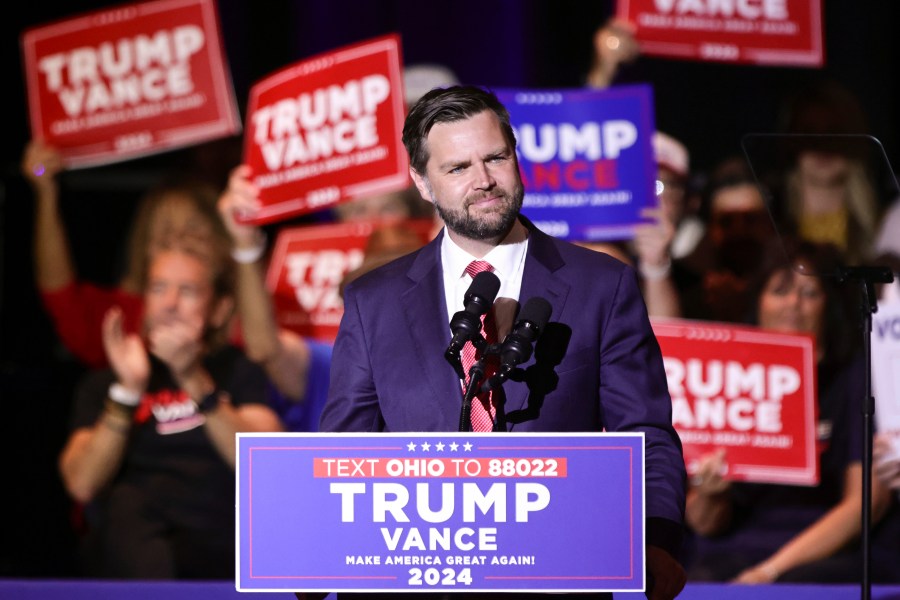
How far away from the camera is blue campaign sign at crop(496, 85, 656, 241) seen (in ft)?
12.4

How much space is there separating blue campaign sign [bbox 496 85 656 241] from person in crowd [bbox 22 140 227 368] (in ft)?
4.09

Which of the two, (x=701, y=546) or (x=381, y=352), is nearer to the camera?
(x=381, y=352)

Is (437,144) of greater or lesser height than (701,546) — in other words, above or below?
above

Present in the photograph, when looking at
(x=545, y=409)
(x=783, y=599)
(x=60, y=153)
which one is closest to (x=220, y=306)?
(x=60, y=153)

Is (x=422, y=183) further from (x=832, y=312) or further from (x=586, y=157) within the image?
(x=832, y=312)

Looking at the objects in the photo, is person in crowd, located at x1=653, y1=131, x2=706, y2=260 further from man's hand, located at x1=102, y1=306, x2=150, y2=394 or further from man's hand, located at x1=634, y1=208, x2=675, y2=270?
man's hand, located at x1=102, y1=306, x2=150, y2=394

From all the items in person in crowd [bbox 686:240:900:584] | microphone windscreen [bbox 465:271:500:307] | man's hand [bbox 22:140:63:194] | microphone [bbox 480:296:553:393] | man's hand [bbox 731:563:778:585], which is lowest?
man's hand [bbox 731:563:778:585]

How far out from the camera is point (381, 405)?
2074mm

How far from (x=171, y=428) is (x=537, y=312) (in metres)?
2.57

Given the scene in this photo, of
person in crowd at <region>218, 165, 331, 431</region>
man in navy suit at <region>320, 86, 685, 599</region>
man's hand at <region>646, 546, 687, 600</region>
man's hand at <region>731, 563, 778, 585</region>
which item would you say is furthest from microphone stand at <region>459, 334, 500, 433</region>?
person in crowd at <region>218, 165, 331, 431</region>

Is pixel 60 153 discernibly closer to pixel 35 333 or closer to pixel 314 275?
pixel 314 275

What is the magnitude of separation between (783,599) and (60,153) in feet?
9.43

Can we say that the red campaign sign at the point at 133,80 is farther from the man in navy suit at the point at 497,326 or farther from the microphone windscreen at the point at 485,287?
the microphone windscreen at the point at 485,287

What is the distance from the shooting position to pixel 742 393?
387cm
